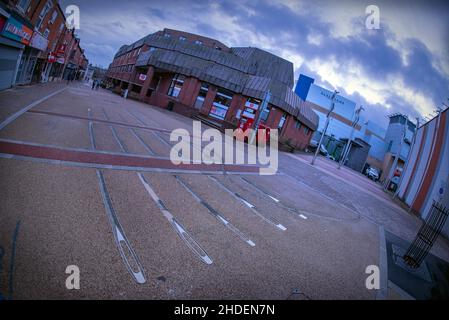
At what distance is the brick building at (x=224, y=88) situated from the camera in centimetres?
2725

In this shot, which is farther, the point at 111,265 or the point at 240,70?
the point at 240,70

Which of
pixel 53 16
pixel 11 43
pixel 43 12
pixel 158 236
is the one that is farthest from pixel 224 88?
pixel 158 236

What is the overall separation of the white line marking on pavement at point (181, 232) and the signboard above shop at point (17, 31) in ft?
44.5

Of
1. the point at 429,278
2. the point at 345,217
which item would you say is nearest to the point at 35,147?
the point at 345,217

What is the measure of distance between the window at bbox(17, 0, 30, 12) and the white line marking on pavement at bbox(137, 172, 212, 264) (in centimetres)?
1720

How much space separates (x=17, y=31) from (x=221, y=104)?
19.5 metres

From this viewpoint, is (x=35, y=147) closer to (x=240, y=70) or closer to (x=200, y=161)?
(x=200, y=161)

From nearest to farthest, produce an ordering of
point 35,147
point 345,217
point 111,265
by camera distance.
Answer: point 111,265
point 35,147
point 345,217

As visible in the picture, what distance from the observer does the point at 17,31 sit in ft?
46.2

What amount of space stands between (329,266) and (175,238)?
3.52 metres

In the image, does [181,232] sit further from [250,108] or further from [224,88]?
[224,88]

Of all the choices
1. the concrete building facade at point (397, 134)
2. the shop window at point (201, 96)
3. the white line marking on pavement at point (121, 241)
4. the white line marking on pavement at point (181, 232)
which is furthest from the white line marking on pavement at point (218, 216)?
the concrete building facade at point (397, 134)

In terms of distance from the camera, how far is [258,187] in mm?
9750

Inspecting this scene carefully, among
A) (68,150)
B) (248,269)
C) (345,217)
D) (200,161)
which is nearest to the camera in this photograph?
(248,269)
